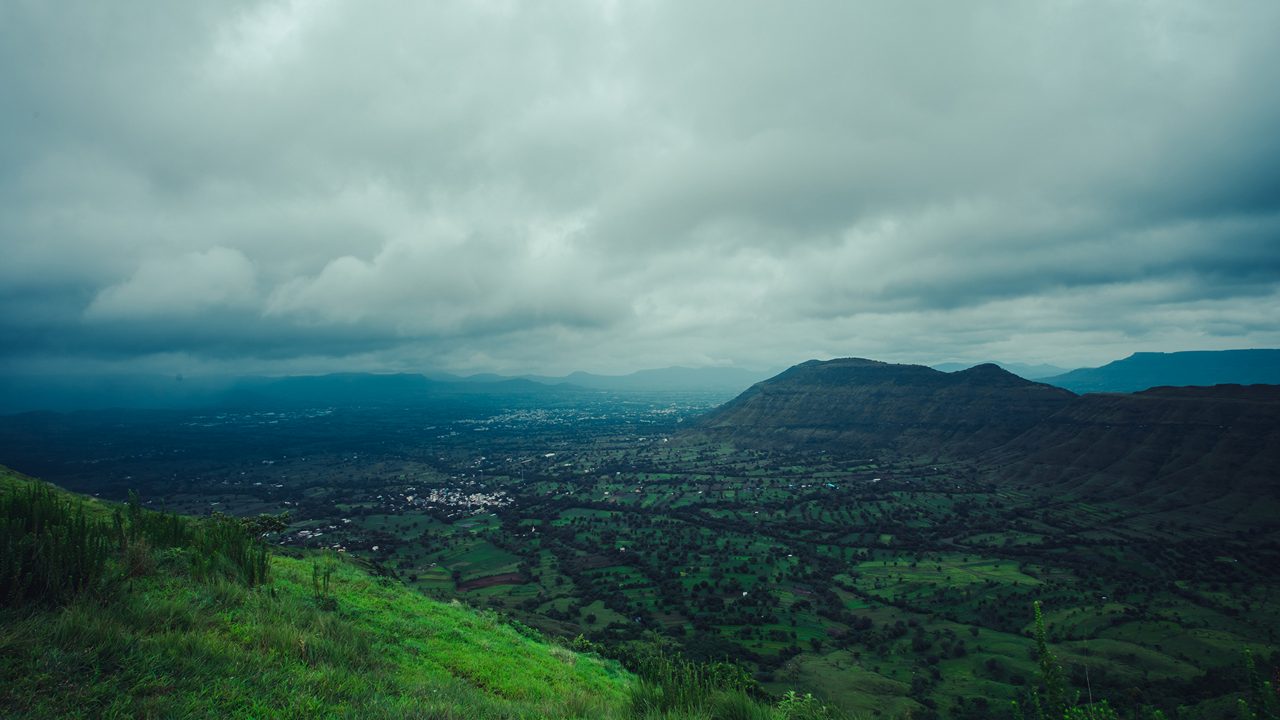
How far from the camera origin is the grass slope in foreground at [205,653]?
259 inches

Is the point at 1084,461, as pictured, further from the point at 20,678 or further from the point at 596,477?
the point at 20,678

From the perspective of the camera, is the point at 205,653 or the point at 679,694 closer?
the point at 205,653

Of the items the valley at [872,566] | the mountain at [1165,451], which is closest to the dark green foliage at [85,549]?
the valley at [872,566]

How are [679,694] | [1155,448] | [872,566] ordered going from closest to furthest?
[679,694] < [872,566] < [1155,448]

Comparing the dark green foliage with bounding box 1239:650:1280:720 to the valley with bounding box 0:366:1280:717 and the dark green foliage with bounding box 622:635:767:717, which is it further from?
the valley with bounding box 0:366:1280:717

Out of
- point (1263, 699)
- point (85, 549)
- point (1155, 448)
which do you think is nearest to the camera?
point (1263, 699)

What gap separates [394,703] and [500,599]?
77.6 metres

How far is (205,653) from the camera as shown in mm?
7832

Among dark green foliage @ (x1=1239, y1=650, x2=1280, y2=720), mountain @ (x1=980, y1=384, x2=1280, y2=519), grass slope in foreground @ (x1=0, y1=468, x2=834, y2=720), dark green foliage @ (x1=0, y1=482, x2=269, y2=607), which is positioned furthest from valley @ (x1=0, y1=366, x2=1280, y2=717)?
dark green foliage @ (x1=0, y1=482, x2=269, y2=607)

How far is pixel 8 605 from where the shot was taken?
7586 mm

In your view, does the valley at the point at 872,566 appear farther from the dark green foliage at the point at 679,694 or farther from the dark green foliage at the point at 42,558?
the dark green foliage at the point at 42,558

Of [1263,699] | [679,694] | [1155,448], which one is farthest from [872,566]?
[1155,448]

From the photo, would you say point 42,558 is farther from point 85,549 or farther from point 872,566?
point 872,566

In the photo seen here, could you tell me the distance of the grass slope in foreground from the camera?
659 cm
